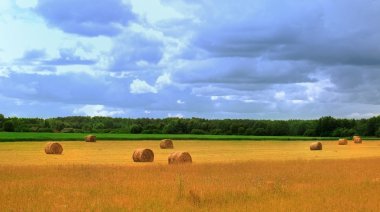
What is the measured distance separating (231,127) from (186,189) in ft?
301

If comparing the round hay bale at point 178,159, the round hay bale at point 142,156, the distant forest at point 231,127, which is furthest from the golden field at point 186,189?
the distant forest at point 231,127

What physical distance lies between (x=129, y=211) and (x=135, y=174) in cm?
871

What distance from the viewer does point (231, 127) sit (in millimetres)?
108562

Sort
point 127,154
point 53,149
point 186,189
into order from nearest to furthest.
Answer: point 186,189 → point 127,154 → point 53,149

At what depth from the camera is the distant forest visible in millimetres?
102062

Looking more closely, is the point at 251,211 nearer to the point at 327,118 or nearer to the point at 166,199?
the point at 166,199

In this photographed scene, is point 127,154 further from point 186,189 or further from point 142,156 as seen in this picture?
point 186,189

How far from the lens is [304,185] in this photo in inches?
760

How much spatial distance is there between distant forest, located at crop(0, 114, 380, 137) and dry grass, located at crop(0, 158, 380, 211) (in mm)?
79309

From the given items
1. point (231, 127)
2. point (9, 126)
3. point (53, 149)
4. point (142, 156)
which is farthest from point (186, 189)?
point (231, 127)

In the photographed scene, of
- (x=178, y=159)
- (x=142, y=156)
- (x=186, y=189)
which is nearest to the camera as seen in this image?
(x=186, y=189)

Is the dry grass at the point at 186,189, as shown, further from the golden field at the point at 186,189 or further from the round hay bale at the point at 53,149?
the round hay bale at the point at 53,149

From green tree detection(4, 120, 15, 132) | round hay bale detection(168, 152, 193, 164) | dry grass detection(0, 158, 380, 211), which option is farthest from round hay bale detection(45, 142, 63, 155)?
green tree detection(4, 120, 15, 132)

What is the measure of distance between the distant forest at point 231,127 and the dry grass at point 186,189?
7931 cm
